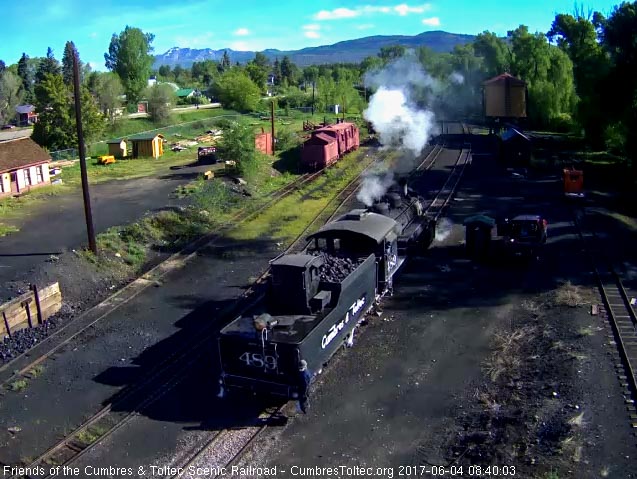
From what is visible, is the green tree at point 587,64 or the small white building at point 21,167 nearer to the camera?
the small white building at point 21,167

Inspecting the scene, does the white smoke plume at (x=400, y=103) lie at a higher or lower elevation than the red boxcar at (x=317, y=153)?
higher

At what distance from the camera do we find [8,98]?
261 feet

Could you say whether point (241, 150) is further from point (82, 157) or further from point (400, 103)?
point (82, 157)

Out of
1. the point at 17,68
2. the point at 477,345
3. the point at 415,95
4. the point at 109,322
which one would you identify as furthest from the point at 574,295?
the point at 17,68

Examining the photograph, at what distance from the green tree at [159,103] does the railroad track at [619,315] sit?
191ft

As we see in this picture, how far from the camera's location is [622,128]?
43.0 meters

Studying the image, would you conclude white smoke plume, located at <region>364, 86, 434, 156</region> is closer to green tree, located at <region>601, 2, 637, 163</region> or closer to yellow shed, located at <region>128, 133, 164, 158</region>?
green tree, located at <region>601, 2, 637, 163</region>

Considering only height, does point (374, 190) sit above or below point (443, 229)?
above

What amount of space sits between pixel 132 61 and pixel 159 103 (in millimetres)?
21897

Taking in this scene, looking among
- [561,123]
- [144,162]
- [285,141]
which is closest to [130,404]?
[144,162]

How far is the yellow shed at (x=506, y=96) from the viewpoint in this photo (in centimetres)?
6520

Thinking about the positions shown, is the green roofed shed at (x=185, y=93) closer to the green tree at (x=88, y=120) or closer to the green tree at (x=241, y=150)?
the green tree at (x=88, y=120)

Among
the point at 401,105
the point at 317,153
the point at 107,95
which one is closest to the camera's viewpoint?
the point at 401,105

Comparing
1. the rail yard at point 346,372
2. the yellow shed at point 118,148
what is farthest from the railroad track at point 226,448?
the yellow shed at point 118,148
